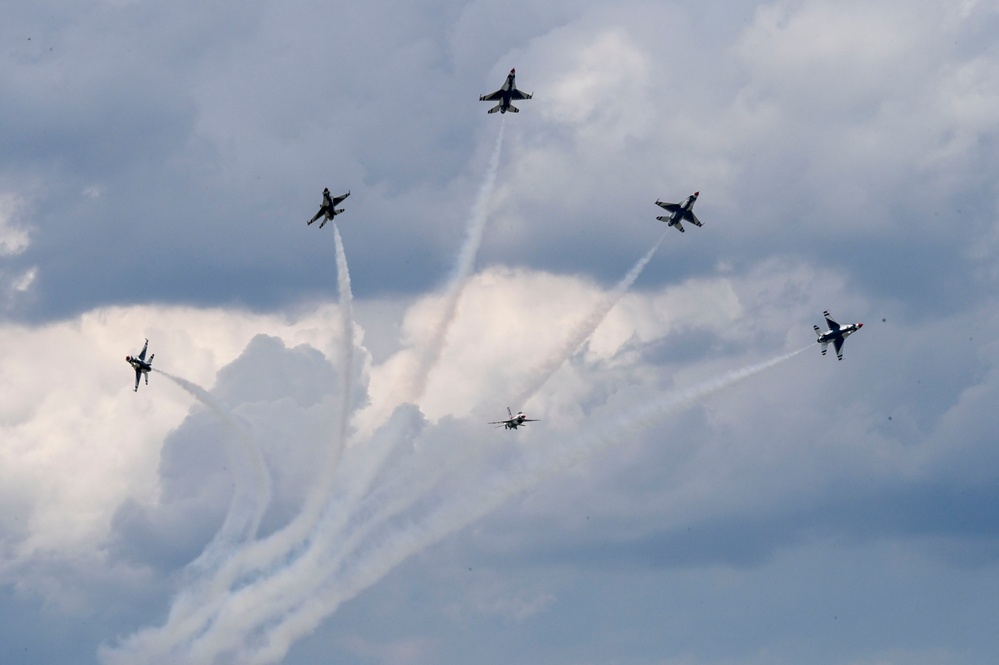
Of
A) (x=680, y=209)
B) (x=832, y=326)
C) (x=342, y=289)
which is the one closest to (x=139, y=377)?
(x=342, y=289)

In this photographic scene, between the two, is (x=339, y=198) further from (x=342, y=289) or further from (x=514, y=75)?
(x=514, y=75)

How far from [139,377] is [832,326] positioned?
283 ft

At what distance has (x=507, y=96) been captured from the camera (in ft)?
493

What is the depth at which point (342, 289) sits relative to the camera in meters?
150

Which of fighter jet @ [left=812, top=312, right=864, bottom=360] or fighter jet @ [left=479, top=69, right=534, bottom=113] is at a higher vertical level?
fighter jet @ [left=479, top=69, right=534, bottom=113]

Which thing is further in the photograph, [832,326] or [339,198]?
[832,326]

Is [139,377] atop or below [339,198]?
below

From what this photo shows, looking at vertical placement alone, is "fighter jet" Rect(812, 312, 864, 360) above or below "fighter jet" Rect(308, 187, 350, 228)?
below

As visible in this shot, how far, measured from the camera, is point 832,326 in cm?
15912

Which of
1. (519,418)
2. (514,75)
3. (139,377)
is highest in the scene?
(514,75)

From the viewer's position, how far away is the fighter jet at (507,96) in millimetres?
149375

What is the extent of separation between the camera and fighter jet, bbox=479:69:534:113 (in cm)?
14938

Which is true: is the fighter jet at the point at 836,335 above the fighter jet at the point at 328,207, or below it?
below

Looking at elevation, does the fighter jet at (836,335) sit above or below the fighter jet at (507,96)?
below
